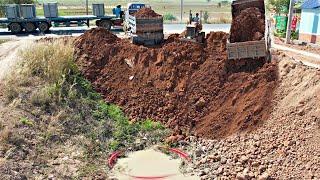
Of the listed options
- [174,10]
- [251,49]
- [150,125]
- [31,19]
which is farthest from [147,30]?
[174,10]

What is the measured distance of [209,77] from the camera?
13.8 meters

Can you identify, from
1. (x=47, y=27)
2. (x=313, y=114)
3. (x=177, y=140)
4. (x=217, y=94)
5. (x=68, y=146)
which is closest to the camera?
(x=313, y=114)

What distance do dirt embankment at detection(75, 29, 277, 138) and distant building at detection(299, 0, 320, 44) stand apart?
16.2 ft

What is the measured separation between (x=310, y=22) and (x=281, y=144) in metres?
9.26

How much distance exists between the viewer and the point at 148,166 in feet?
36.9

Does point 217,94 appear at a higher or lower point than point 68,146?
higher

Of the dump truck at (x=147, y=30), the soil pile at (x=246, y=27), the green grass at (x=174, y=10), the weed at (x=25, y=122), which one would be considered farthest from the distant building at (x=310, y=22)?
the green grass at (x=174, y=10)

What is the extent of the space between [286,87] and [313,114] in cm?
162

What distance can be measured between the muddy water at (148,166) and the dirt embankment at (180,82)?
1521mm

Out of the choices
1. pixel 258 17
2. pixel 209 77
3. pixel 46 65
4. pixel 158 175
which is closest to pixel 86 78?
pixel 46 65

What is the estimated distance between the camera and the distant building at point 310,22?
1689cm

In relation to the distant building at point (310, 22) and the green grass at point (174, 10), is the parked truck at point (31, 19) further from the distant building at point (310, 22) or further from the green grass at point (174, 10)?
the distant building at point (310, 22)

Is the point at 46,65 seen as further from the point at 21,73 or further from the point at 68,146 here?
the point at 68,146

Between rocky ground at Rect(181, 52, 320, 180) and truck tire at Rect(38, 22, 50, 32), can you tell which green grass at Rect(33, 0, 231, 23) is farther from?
rocky ground at Rect(181, 52, 320, 180)
